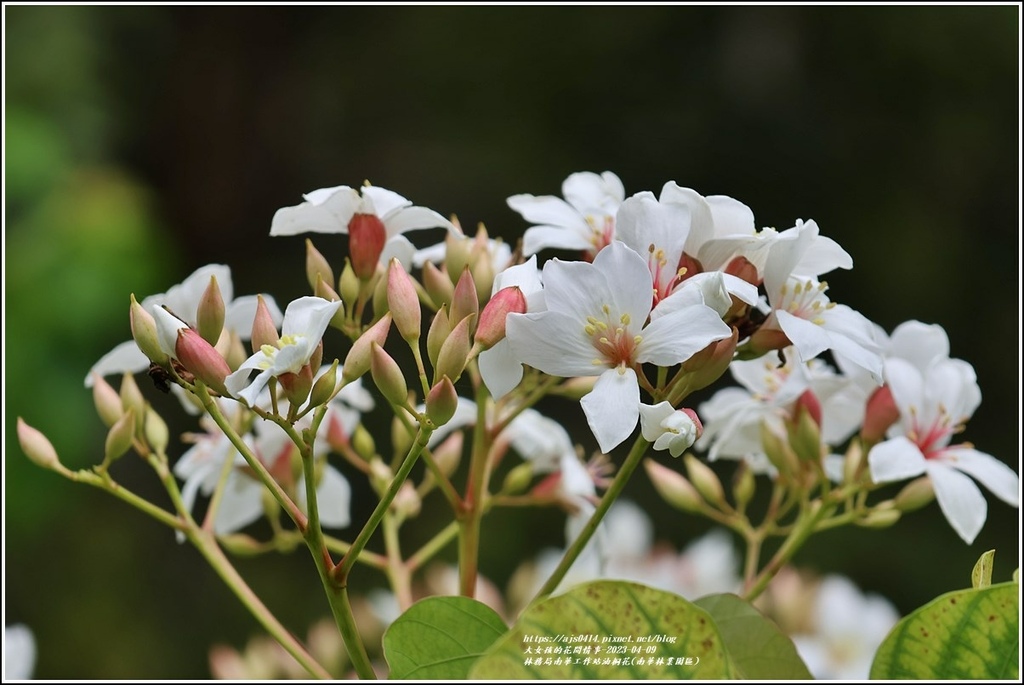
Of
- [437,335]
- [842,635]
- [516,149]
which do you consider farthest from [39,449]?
[516,149]

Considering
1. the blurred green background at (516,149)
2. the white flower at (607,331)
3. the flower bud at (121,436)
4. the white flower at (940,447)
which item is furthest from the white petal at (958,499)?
the blurred green background at (516,149)

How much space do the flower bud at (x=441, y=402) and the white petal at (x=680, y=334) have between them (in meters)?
0.10

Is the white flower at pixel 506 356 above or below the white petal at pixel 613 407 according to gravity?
above

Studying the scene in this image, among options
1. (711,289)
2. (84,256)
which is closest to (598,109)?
(84,256)

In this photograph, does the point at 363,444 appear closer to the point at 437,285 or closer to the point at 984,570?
the point at 437,285

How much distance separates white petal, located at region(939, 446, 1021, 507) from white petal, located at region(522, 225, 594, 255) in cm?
27

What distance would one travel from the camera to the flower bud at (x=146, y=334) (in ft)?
1.74

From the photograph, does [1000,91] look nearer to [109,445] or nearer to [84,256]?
[84,256]

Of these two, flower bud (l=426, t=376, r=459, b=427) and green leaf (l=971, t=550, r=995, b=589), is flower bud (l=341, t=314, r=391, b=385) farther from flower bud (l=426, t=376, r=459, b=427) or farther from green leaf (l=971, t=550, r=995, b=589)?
green leaf (l=971, t=550, r=995, b=589)

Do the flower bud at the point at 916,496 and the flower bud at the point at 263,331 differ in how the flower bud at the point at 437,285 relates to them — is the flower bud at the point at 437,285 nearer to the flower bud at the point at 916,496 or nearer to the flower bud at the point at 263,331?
the flower bud at the point at 263,331

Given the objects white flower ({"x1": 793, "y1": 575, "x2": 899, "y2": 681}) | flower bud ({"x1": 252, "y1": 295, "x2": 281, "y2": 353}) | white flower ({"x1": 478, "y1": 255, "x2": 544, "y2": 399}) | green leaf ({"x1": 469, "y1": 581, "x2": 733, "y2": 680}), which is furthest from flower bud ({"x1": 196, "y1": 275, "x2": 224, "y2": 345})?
white flower ({"x1": 793, "y1": 575, "x2": 899, "y2": 681})

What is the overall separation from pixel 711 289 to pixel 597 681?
0.62 feet

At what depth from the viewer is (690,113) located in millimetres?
3145

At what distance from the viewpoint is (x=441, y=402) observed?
50cm
